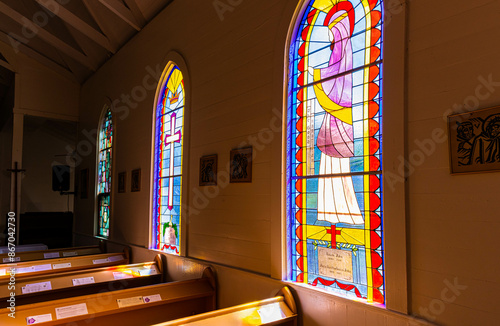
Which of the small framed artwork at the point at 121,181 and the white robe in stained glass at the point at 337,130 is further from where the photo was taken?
the small framed artwork at the point at 121,181

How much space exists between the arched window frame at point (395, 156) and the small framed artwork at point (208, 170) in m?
1.82

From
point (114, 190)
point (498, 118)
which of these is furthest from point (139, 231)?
point (498, 118)

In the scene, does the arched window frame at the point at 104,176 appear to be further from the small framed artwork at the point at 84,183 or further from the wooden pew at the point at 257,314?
the wooden pew at the point at 257,314

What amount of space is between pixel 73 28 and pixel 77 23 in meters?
0.64

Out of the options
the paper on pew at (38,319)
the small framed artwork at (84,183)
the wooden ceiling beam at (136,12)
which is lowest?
the paper on pew at (38,319)

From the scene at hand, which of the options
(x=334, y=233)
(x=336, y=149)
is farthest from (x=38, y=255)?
(x=336, y=149)

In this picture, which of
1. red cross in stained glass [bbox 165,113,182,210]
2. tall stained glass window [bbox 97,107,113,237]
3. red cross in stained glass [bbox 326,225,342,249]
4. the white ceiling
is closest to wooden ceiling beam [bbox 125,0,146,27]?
the white ceiling

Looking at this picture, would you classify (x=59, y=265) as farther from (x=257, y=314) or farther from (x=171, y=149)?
(x=257, y=314)

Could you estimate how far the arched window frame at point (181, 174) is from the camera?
411cm

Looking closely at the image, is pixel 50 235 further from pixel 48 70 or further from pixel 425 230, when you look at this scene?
pixel 425 230

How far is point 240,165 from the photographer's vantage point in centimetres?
332

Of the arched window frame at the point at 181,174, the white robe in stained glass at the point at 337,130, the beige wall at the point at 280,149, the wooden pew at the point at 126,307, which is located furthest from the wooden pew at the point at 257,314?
the arched window frame at the point at 181,174

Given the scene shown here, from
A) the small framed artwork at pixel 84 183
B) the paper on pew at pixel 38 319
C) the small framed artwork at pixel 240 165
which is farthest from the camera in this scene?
the small framed artwork at pixel 84 183

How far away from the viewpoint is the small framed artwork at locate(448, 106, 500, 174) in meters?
1.75
